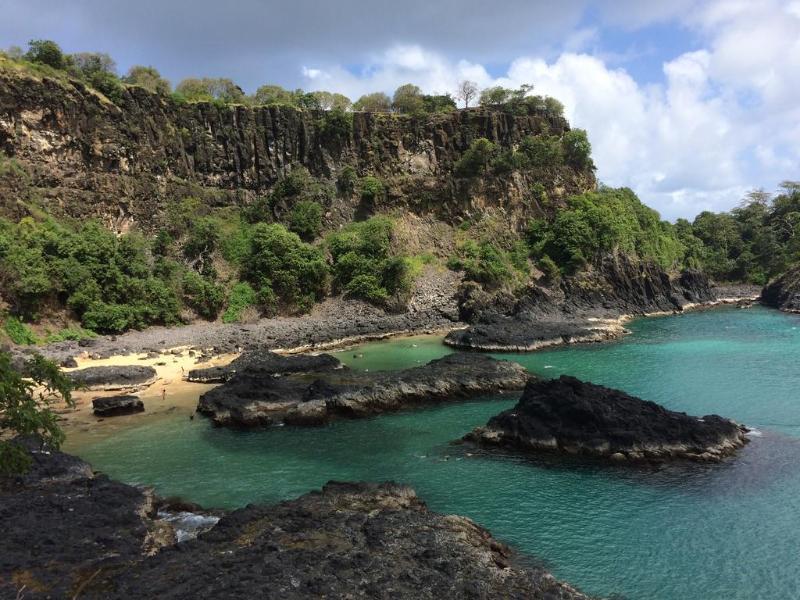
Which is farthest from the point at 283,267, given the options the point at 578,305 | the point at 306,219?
the point at 578,305

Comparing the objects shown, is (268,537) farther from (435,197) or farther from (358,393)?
(435,197)

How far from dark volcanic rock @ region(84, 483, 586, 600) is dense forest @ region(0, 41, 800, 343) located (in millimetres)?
32683

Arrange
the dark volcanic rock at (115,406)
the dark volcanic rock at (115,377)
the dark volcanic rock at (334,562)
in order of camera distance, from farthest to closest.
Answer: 1. the dark volcanic rock at (115,377)
2. the dark volcanic rock at (115,406)
3. the dark volcanic rock at (334,562)

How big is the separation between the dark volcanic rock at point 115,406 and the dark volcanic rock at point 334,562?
15.4 metres

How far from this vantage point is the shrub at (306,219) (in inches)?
→ 2320

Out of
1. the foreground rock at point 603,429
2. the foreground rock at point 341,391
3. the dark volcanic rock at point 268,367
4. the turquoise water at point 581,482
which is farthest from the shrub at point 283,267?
the foreground rock at point 603,429

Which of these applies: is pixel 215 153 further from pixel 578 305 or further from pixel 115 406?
pixel 578 305

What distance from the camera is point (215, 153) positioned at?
60312 millimetres

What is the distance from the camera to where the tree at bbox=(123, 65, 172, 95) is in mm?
57694

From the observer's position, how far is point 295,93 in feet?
232

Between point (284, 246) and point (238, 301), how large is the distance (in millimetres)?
7022

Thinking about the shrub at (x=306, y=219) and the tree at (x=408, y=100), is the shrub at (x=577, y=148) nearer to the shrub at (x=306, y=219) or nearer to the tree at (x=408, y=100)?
the tree at (x=408, y=100)

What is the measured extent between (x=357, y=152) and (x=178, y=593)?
6177cm

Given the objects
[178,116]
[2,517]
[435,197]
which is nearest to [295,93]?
[178,116]
